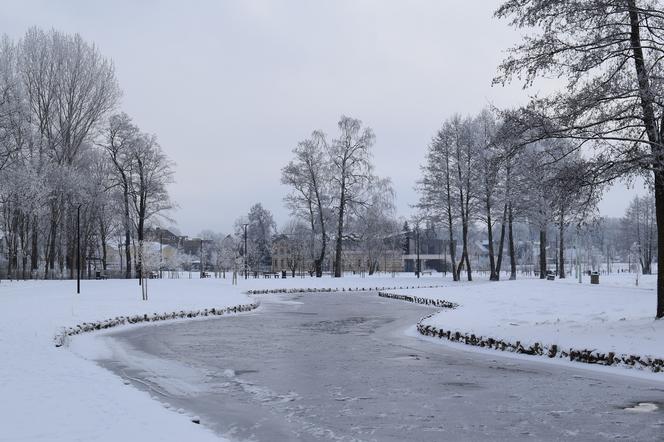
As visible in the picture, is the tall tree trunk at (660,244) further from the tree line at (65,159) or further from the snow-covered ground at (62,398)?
the tree line at (65,159)

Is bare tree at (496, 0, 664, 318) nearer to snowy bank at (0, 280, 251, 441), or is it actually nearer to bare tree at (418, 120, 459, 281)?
snowy bank at (0, 280, 251, 441)

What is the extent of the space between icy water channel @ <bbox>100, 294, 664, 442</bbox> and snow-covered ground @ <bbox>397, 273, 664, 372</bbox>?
1.47 m

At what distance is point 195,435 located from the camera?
768cm

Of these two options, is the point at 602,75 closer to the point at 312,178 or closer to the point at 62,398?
the point at 62,398

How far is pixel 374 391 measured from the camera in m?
11.1

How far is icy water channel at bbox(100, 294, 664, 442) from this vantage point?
841cm

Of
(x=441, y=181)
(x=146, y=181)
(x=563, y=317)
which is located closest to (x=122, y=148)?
(x=146, y=181)

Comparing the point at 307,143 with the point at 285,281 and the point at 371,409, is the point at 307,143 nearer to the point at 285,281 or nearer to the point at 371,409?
the point at 285,281

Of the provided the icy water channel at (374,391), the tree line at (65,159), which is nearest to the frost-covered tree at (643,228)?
the tree line at (65,159)

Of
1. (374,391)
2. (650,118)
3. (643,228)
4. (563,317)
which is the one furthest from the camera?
(643,228)

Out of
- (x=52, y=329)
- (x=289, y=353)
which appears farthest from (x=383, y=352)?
(x=52, y=329)

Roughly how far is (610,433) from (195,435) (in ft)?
17.7

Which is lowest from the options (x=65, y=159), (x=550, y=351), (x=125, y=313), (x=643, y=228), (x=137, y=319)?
(x=137, y=319)

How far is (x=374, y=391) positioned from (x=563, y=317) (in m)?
12.0
